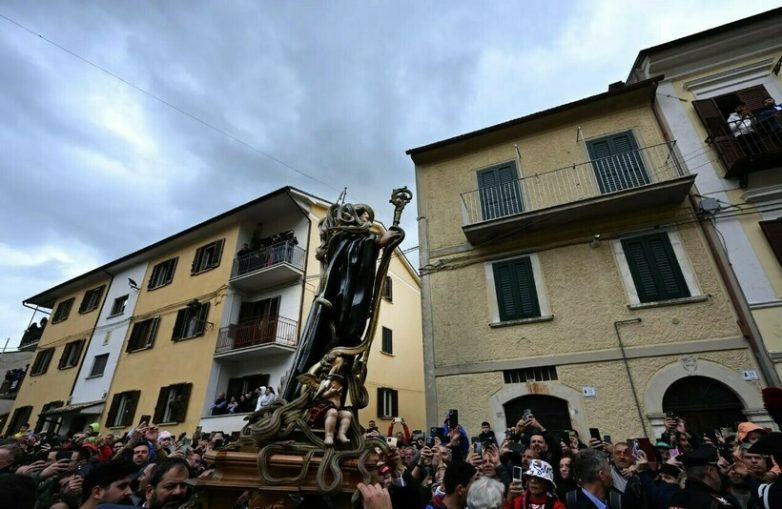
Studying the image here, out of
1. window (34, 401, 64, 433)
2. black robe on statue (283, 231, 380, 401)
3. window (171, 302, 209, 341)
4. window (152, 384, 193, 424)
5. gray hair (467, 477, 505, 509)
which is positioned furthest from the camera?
window (34, 401, 64, 433)

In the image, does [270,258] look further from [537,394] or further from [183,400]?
[537,394]

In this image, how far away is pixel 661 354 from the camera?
7.49 metres

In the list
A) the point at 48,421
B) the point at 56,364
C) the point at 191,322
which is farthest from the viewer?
the point at 56,364

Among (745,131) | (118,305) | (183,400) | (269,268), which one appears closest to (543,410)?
(745,131)

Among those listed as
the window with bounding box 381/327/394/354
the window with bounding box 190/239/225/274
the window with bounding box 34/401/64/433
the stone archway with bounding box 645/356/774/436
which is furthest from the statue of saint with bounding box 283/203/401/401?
the window with bounding box 34/401/64/433

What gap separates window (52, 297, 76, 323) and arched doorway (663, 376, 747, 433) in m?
27.7

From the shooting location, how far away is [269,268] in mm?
13844

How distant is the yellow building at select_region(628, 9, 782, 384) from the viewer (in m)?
7.46

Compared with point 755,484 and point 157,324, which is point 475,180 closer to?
point 755,484

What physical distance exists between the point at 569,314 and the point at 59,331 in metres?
25.8

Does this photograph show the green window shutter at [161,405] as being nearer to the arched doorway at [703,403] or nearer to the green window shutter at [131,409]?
the green window shutter at [131,409]

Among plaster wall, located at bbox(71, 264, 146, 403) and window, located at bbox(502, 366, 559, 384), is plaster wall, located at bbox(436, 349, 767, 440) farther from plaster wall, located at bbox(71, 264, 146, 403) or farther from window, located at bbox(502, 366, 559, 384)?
plaster wall, located at bbox(71, 264, 146, 403)

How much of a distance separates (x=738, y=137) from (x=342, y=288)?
9951 mm

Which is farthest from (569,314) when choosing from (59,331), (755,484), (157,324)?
(59,331)
